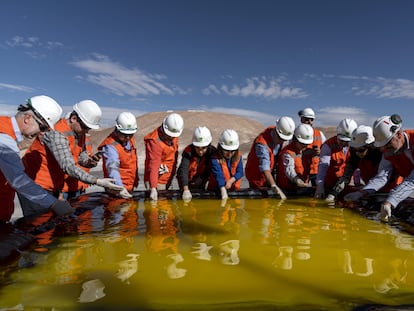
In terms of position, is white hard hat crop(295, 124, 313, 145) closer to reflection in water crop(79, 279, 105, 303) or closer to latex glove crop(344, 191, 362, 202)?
latex glove crop(344, 191, 362, 202)

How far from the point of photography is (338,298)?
2.11m

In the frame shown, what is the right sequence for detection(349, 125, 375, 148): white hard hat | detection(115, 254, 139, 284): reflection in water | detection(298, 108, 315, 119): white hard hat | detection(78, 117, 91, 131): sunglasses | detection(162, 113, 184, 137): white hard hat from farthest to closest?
detection(298, 108, 315, 119): white hard hat → detection(162, 113, 184, 137): white hard hat → detection(349, 125, 375, 148): white hard hat → detection(78, 117, 91, 131): sunglasses → detection(115, 254, 139, 284): reflection in water

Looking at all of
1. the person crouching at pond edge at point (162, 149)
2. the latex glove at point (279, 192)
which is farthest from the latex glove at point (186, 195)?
the latex glove at point (279, 192)

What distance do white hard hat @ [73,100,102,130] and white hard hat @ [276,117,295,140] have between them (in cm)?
293

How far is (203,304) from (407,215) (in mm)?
3399

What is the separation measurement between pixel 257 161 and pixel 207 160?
91 centimetres

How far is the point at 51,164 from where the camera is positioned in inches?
169

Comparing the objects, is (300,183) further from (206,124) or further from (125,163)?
(206,124)

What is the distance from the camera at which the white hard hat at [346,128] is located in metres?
5.79

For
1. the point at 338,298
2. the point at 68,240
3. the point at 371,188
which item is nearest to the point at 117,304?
the point at 338,298

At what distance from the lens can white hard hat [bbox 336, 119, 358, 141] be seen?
579cm

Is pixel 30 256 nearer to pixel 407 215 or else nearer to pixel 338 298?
pixel 338 298

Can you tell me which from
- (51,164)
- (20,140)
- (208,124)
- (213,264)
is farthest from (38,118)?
(208,124)

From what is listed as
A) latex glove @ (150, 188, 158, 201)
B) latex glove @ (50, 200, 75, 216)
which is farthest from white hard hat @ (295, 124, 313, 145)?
latex glove @ (50, 200, 75, 216)
